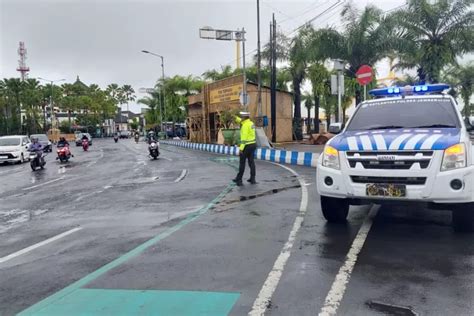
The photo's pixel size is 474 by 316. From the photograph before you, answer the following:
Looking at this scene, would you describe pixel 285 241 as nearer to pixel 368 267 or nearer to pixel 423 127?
pixel 368 267

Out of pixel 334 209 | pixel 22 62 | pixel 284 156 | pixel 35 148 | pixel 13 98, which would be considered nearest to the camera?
pixel 334 209

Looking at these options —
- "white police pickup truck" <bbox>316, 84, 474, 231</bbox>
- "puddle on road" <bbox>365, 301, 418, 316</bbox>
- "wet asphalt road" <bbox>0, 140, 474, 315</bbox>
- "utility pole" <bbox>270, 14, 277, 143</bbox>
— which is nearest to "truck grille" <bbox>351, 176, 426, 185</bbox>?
"white police pickup truck" <bbox>316, 84, 474, 231</bbox>

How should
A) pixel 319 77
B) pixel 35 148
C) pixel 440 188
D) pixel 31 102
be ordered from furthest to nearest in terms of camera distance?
1. pixel 31 102
2. pixel 319 77
3. pixel 35 148
4. pixel 440 188

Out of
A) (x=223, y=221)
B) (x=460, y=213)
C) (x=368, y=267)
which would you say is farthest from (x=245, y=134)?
(x=368, y=267)

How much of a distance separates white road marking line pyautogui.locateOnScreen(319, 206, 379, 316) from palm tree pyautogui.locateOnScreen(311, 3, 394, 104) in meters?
23.7

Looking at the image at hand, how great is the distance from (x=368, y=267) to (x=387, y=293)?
765mm

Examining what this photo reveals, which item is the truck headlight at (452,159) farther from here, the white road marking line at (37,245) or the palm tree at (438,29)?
the palm tree at (438,29)

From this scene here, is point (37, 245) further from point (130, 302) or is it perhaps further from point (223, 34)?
point (223, 34)

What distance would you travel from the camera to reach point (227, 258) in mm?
5531

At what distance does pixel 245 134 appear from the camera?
1252cm

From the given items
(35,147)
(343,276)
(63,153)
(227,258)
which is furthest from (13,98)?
(343,276)

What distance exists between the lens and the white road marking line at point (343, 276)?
4.02 m

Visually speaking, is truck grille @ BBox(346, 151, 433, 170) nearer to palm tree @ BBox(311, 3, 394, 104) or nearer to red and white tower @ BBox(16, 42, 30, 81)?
palm tree @ BBox(311, 3, 394, 104)

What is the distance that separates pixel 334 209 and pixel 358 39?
24.2 meters
